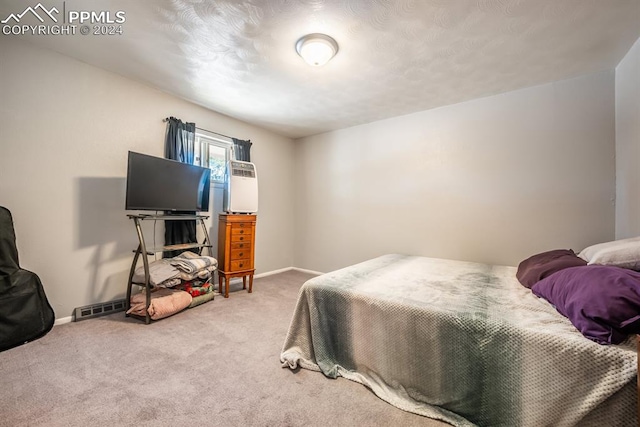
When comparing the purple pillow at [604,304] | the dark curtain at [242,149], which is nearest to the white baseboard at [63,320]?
the dark curtain at [242,149]

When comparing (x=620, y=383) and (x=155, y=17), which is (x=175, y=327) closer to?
(x=155, y=17)

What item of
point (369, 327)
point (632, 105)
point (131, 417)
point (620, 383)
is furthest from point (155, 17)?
point (632, 105)

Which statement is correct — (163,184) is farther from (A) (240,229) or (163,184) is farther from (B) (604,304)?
(B) (604,304)

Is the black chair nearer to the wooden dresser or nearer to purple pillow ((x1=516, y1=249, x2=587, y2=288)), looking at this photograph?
the wooden dresser

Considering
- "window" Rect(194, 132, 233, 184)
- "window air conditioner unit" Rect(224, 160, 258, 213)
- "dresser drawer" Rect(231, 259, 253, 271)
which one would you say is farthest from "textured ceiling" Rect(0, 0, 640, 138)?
"dresser drawer" Rect(231, 259, 253, 271)

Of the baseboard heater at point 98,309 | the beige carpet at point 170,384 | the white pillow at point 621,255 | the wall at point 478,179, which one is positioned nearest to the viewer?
the beige carpet at point 170,384

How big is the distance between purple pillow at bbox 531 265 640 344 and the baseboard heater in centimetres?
360

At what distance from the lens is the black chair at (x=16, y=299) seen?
72.6 inches

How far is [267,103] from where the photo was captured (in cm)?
317

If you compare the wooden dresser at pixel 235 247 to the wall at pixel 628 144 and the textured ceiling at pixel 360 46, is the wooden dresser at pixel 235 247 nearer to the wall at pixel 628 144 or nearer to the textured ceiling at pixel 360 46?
the textured ceiling at pixel 360 46

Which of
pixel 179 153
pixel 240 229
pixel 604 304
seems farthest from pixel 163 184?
pixel 604 304

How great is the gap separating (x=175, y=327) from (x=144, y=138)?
2073mm

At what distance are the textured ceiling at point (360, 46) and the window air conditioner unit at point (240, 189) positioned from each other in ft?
2.78

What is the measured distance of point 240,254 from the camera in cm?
329
